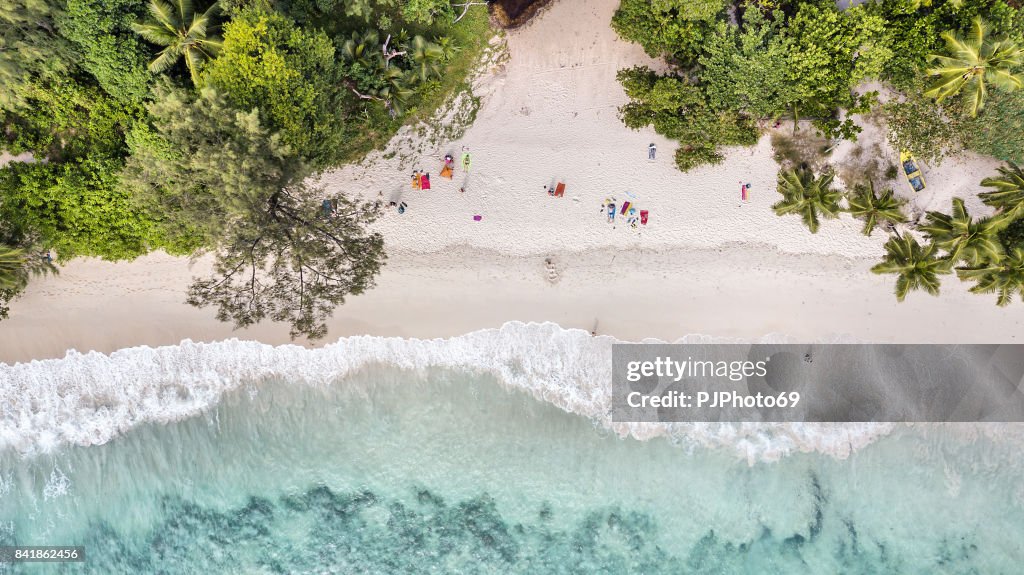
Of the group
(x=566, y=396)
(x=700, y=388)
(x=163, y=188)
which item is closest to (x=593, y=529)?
(x=566, y=396)

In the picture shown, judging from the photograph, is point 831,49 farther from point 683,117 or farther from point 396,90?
point 396,90

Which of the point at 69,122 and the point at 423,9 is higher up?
the point at 423,9

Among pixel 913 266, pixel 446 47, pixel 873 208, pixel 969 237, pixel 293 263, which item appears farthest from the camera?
pixel 446 47

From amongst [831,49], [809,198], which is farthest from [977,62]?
[809,198]

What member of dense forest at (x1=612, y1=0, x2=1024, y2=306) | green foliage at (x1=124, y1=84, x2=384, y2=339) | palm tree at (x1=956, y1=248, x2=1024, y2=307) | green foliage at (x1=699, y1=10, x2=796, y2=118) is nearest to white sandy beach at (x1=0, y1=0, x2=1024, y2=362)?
dense forest at (x1=612, y1=0, x2=1024, y2=306)

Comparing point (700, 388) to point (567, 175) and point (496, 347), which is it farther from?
point (567, 175)

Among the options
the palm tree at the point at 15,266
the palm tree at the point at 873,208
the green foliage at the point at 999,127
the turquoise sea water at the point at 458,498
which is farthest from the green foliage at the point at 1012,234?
the palm tree at the point at 15,266

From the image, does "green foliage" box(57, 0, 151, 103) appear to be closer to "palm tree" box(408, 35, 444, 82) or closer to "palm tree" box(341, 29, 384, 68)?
"palm tree" box(341, 29, 384, 68)
